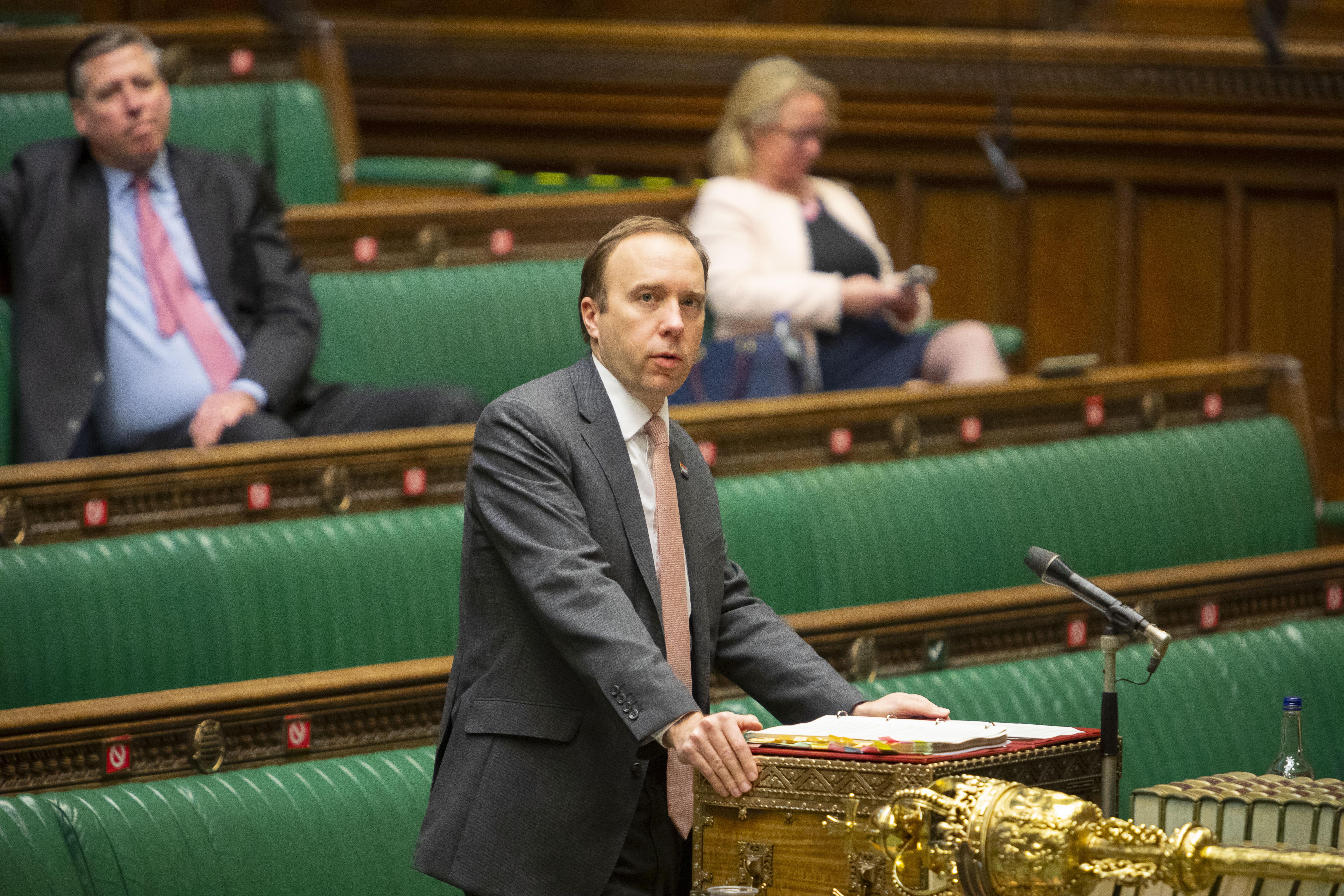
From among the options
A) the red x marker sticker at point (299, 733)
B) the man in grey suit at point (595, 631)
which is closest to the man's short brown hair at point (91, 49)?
the red x marker sticker at point (299, 733)

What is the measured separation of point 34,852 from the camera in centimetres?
148

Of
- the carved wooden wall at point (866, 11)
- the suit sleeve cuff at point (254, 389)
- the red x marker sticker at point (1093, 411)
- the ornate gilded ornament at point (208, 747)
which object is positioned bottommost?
the ornate gilded ornament at point (208, 747)

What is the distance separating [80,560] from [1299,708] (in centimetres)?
130

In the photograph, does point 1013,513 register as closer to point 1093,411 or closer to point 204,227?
point 1093,411

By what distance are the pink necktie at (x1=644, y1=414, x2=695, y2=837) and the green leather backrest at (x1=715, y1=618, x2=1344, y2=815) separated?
58 centimetres

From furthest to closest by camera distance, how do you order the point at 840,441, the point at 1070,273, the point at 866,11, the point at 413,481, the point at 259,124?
the point at 866,11, the point at 1070,273, the point at 259,124, the point at 840,441, the point at 413,481

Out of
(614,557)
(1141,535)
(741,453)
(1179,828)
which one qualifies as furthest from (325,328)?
(1179,828)

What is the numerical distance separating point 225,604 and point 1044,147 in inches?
85.0

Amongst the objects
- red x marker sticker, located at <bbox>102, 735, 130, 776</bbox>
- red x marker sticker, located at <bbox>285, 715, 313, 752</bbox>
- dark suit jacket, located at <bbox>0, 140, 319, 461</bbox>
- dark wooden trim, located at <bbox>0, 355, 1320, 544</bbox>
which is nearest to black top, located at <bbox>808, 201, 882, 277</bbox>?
dark wooden trim, located at <bbox>0, 355, 1320, 544</bbox>

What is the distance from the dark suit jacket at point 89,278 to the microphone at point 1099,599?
1327mm

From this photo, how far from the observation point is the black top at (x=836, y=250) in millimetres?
2779

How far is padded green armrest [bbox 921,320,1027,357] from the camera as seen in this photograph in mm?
3137

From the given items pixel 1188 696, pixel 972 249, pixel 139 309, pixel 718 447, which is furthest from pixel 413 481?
pixel 972 249

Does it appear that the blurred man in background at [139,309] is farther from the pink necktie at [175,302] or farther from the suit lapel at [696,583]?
the suit lapel at [696,583]
